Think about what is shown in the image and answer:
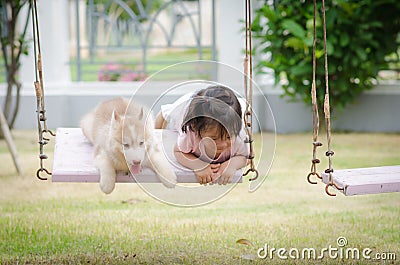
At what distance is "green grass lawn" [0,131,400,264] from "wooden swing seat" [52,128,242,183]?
1.61 feet

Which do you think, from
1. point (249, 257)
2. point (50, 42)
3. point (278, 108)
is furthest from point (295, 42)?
point (249, 257)

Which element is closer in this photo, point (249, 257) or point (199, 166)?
point (199, 166)

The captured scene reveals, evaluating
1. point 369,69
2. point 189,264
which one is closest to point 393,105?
point 369,69

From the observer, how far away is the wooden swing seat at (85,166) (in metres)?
2.50

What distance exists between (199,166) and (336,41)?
11.5 feet

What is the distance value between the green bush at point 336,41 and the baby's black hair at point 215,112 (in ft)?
10.4

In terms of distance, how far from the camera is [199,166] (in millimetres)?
2568

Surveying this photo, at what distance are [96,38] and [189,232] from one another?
3.93 m

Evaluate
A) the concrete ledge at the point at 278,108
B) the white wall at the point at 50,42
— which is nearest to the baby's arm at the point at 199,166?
the concrete ledge at the point at 278,108

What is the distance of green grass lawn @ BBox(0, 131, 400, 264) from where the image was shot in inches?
119

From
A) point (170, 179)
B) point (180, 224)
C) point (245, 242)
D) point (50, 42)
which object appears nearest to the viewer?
point (170, 179)

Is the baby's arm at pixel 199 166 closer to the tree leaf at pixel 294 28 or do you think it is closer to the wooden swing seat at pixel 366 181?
the wooden swing seat at pixel 366 181

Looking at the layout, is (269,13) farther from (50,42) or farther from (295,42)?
(50,42)

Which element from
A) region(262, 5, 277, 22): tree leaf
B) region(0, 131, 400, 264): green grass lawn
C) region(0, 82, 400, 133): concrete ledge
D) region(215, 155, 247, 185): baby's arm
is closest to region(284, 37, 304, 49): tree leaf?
region(262, 5, 277, 22): tree leaf
